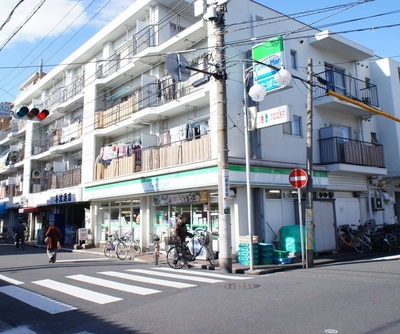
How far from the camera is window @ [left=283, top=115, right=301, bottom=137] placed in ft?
58.1

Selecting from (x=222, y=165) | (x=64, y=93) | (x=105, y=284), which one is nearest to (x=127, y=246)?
(x=222, y=165)

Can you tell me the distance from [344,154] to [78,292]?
1439 centimetres

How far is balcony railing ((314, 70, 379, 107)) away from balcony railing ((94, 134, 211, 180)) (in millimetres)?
7521

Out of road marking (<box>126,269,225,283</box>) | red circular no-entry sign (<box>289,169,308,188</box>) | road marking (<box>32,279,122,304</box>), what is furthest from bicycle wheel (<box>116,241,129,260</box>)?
red circular no-entry sign (<box>289,169,308,188</box>)

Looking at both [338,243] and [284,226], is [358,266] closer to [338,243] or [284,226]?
[284,226]

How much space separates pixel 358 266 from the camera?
1214 centimetres

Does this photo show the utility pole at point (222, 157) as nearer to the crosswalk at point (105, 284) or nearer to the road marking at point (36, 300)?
the crosswalk at point (105, 284)

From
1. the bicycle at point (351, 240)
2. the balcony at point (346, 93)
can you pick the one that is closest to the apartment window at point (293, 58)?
the balcony at point (346, 93)

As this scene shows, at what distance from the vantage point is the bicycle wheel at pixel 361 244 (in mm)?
16172

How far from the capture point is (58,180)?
90.7ft

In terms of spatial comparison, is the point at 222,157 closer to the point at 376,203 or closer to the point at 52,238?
the point at 52,238

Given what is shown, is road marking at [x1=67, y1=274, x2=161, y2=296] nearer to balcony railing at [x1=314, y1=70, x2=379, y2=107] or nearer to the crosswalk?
the crosswalk

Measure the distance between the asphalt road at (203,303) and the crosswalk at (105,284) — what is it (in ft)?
0.08

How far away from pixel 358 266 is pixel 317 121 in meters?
9.09
